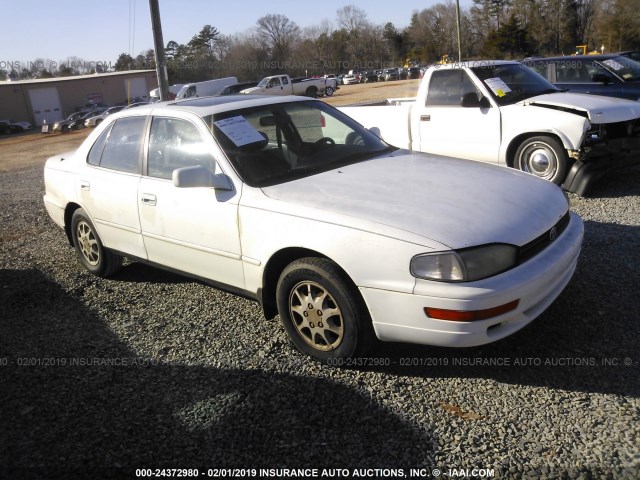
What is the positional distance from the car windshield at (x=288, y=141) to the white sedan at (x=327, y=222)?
0.04ft

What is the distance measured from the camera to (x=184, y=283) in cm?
490

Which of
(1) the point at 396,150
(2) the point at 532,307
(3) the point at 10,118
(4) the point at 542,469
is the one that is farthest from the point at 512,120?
(3) the point at 10,118

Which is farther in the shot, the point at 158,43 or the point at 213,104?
the point at 158,43

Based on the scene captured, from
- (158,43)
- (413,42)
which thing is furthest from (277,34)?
(158,43)

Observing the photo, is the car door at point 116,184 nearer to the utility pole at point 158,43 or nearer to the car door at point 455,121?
the car door at point 455,121

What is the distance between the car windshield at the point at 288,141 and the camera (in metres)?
3.72

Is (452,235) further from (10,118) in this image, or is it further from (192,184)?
(10,118)

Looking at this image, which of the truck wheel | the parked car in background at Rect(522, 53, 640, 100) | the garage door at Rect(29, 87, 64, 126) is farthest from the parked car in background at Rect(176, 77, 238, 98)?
the truck wheel

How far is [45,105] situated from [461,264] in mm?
59965

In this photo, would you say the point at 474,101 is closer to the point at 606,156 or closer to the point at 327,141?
the point at 606,156

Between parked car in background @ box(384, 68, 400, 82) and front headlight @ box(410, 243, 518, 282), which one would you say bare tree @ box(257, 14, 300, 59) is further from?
front headlight @ box(410, 243, 518, 282)

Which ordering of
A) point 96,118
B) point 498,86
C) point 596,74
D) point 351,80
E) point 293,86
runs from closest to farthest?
point 498,86, point 596,74, point 96,118, point 293,86, point 351,80

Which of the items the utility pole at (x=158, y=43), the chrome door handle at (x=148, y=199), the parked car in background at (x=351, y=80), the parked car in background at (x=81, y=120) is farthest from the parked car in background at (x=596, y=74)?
the parked car in background at (x=351, y=80)

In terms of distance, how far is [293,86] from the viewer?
3703cm
